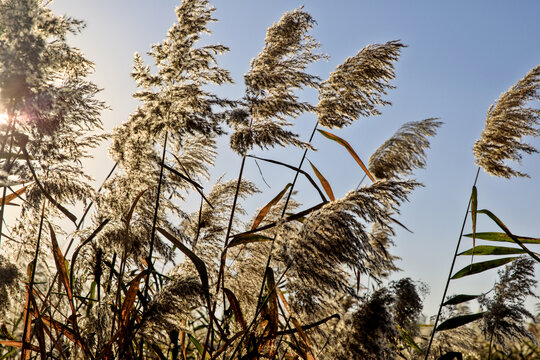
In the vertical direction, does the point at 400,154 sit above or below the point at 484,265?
above

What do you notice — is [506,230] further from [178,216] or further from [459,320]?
[178,216]

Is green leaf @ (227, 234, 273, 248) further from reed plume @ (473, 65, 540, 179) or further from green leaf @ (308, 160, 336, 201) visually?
reed plume @ (473, 65, 540, 179)

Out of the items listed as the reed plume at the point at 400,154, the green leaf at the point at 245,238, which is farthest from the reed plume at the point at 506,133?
the green leaf at the point at 245,238

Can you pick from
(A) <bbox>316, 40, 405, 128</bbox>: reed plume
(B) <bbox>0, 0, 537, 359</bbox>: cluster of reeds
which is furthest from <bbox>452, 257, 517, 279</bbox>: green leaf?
(A) <bbox>316, 40, 405, 128</bbox>: reed plume

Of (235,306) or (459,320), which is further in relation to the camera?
(459,320)

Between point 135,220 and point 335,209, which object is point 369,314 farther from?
point 135,220

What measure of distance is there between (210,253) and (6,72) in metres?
1.49

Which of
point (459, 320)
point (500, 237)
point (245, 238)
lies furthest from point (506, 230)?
point (245, 238)

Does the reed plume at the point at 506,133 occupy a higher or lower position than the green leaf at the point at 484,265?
higher

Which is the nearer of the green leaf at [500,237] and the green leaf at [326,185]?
the green leaf at [500,237]

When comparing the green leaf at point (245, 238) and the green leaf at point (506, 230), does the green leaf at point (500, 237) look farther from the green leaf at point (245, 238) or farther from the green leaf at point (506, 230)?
the green leaf at point (245, 238)

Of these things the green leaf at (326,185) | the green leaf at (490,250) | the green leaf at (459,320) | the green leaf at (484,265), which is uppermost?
the green leaf at (326,185)

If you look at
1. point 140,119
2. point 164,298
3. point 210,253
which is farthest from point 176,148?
point 164,298

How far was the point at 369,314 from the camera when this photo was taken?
2.39 m
